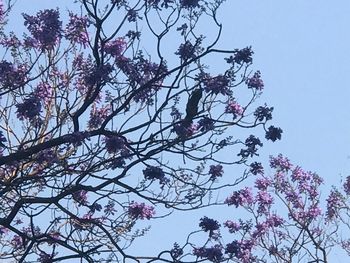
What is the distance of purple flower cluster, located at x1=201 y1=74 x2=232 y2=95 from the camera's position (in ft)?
27.8

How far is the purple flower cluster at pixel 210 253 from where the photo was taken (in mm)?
8438

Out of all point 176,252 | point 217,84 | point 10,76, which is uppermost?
point 10,76

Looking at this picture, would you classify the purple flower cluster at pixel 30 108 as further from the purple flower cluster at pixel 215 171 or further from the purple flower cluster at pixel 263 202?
the purple flower cluster at pixel 263 202

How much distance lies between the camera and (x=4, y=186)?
328 inches

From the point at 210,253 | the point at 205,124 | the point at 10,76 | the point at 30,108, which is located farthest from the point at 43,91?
the point at 210,253

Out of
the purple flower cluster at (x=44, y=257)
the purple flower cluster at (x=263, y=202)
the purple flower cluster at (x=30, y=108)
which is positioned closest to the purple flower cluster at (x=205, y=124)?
the purple flower cluster at (x=30, y=108)

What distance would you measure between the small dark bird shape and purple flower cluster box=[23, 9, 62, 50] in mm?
1587

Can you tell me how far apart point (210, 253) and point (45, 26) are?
9.28ft

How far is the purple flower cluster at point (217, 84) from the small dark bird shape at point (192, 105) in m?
0.24

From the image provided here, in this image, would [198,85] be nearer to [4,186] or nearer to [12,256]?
[4,186]

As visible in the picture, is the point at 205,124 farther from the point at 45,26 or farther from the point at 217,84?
the point at 45,26

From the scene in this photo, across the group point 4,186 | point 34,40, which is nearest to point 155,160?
point 4,186

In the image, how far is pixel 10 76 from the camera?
8.75m

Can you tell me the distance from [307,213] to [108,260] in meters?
8.51
